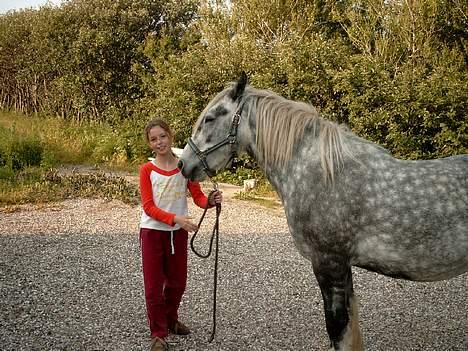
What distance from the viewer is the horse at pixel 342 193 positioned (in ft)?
8.67

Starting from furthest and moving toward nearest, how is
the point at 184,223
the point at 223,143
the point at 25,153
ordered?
1. the point at 25,153
2. the point at 184,223
3. the point at 223,143

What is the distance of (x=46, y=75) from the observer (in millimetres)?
17047

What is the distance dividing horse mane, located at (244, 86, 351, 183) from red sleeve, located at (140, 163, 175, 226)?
797 mm

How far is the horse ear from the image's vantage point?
2930 millimetres

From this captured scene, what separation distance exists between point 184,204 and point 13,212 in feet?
18.5

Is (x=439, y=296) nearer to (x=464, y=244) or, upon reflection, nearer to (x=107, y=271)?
(x=464, y=244)

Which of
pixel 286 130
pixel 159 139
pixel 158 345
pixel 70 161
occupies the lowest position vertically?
pixel 70 161

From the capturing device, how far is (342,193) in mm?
2732

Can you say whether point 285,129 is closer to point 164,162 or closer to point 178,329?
point 164,162

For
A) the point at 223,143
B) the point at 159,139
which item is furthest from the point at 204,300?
the point at 223,143

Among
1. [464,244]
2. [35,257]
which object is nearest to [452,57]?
[464,244]

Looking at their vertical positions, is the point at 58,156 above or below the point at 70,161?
above

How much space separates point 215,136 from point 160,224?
2.69 ft

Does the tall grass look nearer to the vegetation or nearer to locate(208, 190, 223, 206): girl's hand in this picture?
the vegetation
